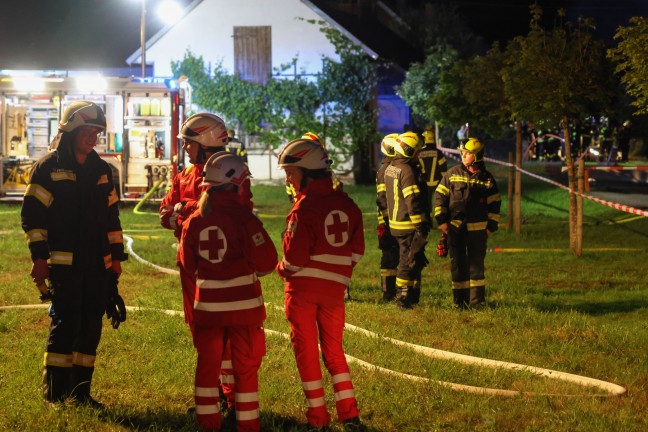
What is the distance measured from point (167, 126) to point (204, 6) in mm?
11309

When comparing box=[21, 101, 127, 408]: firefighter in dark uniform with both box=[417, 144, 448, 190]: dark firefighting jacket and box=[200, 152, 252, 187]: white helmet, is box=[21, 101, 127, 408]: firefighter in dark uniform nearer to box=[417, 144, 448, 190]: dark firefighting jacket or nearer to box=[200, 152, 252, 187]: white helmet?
box=[200, 152, 252, 187]: white helmet

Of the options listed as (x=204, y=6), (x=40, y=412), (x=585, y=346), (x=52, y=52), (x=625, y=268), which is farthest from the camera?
(x=52, y=52)

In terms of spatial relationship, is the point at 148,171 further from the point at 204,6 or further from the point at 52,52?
the point at 52,52

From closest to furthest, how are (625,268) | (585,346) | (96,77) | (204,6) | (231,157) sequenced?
1. (231,157)
2. (585,346)
3. (625,268)
4. (96,77)
5. (204,6)

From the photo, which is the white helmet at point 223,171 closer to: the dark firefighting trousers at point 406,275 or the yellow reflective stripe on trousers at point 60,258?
the yellow reflective stripe on trousers at point 60,258

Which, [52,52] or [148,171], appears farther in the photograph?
[52,52]

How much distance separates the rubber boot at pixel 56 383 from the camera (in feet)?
19.2

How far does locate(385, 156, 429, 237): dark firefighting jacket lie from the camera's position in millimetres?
8992

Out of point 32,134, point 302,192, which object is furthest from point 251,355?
point 32,134

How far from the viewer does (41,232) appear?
18.9 ft

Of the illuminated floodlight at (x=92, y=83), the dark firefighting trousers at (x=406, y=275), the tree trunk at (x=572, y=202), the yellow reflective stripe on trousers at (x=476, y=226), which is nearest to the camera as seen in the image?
the dark firefighting trousers at (x=406, y=275)

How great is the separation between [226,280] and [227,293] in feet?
0.24

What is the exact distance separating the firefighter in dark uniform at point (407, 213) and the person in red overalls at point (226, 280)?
12.8 ft

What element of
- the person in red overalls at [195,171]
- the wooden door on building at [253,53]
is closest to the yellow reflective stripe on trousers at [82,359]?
the person in red overalls at [195,171]
